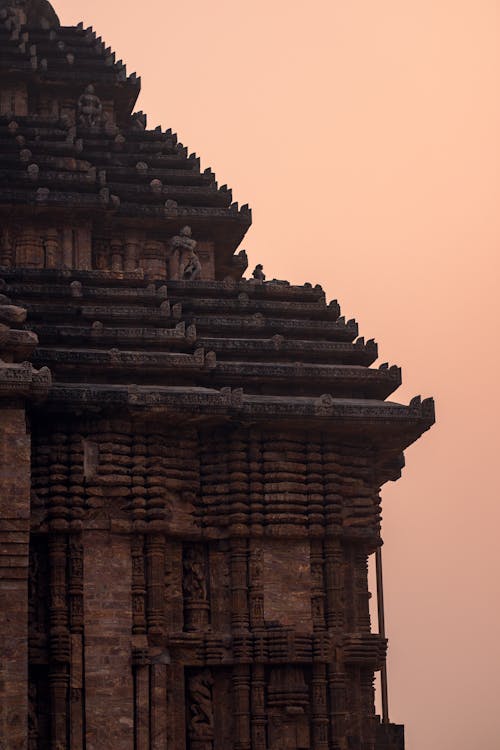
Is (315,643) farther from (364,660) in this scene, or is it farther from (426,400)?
(426,400)

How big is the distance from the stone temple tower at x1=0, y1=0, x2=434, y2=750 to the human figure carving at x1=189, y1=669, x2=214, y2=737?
4cm

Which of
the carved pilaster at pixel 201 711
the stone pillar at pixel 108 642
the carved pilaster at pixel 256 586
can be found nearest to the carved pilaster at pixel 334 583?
the carved pilaster at pixel 256 586

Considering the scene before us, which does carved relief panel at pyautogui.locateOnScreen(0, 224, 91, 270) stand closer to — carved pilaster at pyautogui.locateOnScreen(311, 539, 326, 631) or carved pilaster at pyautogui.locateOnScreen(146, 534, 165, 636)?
carved pilaster at pyautogui.locateOnScreen(146, 534, 165, 636)

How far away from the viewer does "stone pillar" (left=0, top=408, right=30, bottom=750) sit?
37.8 meters

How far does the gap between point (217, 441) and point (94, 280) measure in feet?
14.0

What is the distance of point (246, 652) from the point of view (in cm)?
4116

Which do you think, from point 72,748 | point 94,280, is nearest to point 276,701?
point 72,748

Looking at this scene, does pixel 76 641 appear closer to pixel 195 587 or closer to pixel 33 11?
pixel 195 587

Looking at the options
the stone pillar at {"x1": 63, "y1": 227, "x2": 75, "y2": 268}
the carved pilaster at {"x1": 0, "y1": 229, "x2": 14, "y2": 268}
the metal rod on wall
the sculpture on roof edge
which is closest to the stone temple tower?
the metal rod on wall

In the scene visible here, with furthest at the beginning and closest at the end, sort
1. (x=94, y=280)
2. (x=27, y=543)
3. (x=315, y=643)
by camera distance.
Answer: (x=94, y=280) → (x=315, y=643) → (x=27, y=543)

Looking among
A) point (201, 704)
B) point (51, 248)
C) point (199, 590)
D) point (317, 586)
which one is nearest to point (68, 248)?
point (51, 248)

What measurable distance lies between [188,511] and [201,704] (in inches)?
136

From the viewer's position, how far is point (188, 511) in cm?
4188

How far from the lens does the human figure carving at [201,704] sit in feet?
135
